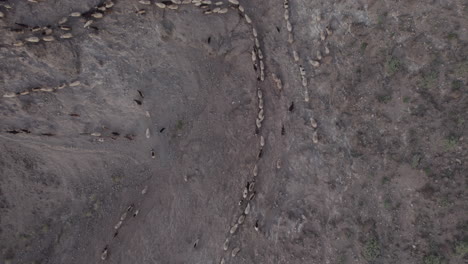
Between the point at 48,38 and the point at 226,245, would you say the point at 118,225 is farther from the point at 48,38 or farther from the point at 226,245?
the point at 48,38

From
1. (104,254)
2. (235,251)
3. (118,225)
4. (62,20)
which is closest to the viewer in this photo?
(62,20)

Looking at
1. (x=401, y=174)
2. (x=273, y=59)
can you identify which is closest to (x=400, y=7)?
(x=273, y=59)

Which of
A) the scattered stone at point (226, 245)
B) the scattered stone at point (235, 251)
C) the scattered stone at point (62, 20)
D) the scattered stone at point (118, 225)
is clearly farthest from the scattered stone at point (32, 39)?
the scattered stone at point (235, 251)

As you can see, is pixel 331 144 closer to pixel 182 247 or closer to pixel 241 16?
pixel 241 16

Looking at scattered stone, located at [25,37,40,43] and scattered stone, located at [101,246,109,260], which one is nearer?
scattered stone, located at [25,37,40,43]

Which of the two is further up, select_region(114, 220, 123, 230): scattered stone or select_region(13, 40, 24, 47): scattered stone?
select_region(13, 40, 24, 47): scattered stone

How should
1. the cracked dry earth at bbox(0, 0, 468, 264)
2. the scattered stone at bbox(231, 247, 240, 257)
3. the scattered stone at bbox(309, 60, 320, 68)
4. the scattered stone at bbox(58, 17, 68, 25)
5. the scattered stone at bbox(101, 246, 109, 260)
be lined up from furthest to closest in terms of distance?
the scattered stone at bbox(101, 246, 109, 260) < the scattered stone at bbox(231, 247, 240, 257) < the scattered stone at bbox(309, 60, 320, 68) < the scattered stone at bbox(58, 17, 68, 25) < the cracked dry earth at bbox(0, 0, 468, 264)

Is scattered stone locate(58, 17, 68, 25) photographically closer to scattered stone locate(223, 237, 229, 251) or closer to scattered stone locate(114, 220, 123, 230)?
scattered stone locate(114, 220, 123, 230)

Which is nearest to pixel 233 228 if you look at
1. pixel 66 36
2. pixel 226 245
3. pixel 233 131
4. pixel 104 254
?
pixel 226 245

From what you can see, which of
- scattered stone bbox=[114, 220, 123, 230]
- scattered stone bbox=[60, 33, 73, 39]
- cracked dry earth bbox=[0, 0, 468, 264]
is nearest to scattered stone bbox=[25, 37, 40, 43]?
cracked dry earth bbox=[0, 0, 468, 264]

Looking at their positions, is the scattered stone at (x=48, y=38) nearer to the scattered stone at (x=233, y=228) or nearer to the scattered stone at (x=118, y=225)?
the scattered stone at (x=118, y=225)

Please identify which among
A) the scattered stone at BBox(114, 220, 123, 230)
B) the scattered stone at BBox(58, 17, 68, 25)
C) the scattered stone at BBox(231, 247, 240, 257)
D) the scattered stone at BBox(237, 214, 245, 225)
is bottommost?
the scattered stone at BBox(114, 220, 123, 230)
